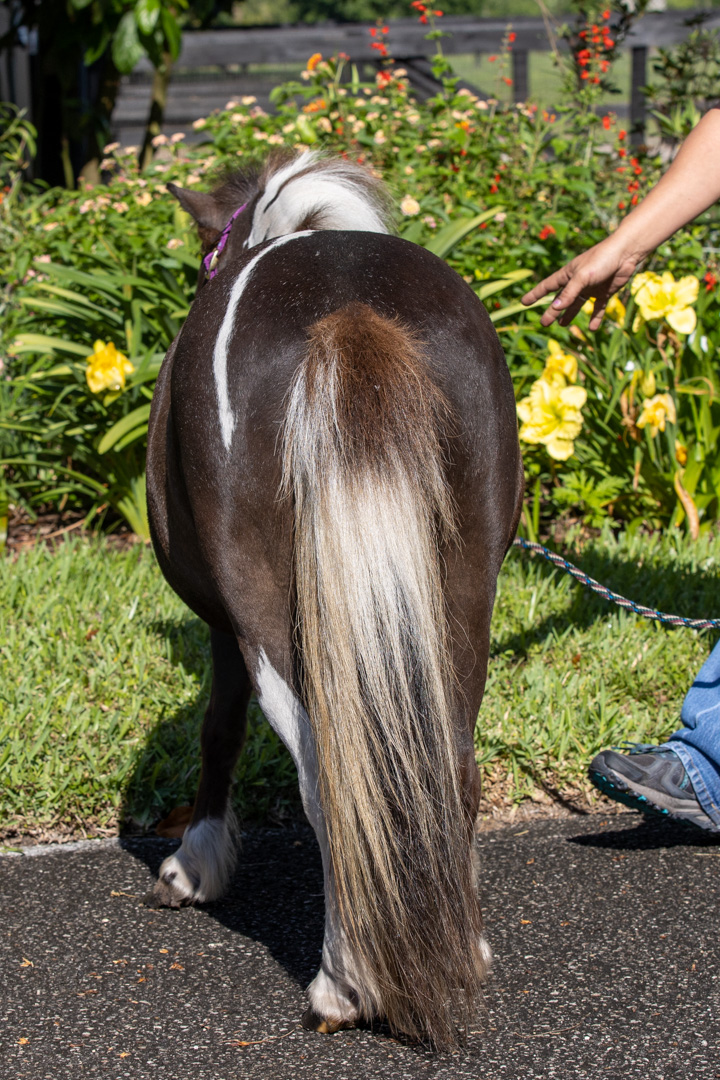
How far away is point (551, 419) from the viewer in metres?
3.69

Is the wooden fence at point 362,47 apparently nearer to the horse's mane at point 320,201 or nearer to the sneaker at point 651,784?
the horse's mane at point 320,201

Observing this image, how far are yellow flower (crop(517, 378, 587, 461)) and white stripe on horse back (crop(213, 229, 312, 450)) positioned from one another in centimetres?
198

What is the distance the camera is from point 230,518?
173 centimetres

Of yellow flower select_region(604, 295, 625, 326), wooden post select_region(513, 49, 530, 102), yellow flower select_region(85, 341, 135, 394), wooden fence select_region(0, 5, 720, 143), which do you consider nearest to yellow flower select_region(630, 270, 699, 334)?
yellow flower select_region(604, 295, 625, 326)

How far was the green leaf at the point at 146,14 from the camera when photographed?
19.8ft

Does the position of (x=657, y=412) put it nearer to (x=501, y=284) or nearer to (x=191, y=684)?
(x=501, y=284)

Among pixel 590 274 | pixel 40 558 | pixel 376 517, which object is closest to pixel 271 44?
pixel 40 558

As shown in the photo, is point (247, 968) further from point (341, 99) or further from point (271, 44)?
point (271, 44)

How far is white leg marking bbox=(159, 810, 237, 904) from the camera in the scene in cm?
233

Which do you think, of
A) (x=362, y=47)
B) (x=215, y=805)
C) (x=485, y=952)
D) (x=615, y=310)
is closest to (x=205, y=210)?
(x=215, y=805)

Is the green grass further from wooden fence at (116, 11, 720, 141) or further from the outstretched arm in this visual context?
wooden fence at (116, 11, 720, 141)

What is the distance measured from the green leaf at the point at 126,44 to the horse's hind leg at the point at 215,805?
195 inches

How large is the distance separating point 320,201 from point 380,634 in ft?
3.36

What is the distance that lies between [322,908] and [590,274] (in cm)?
149
